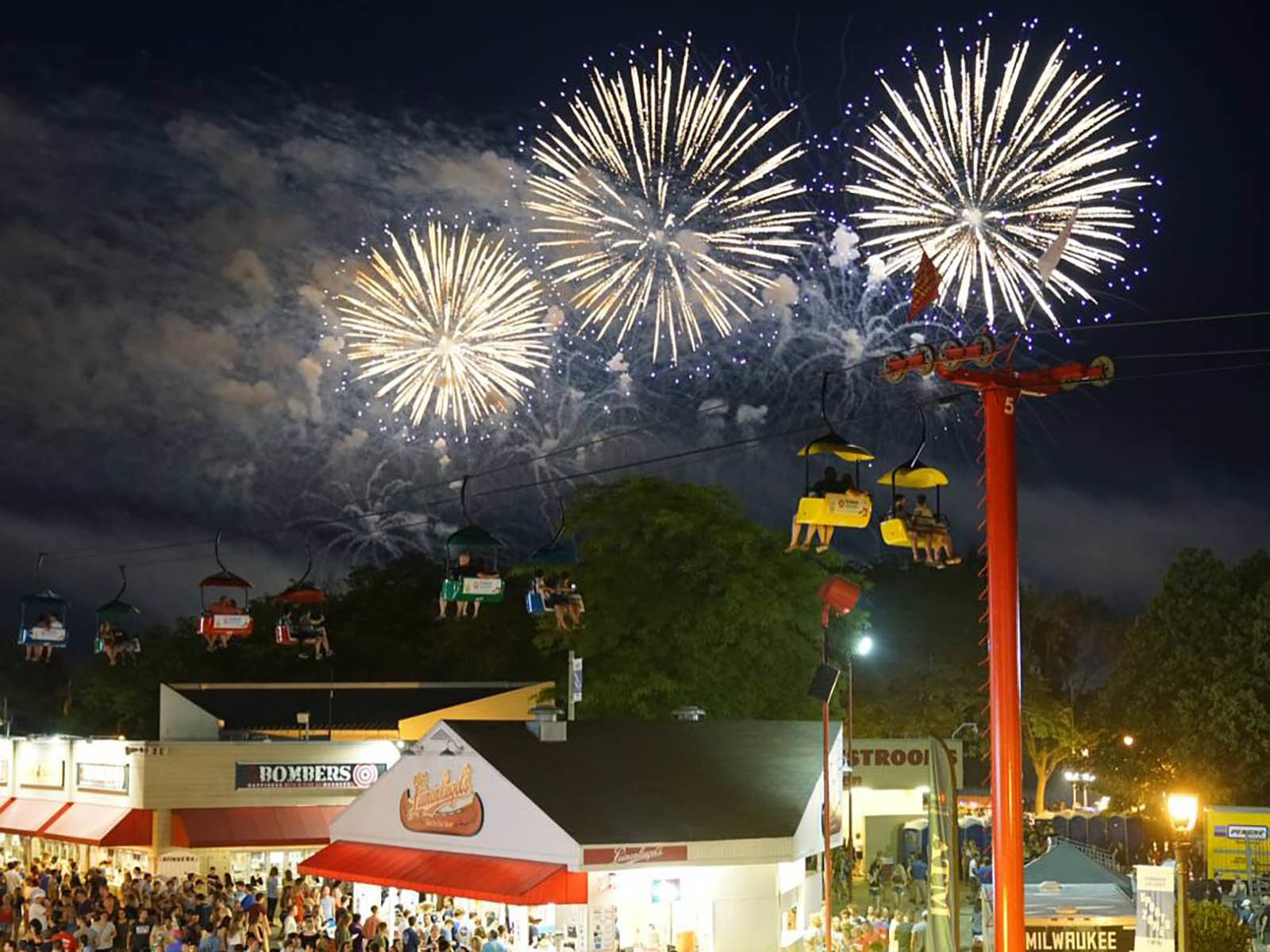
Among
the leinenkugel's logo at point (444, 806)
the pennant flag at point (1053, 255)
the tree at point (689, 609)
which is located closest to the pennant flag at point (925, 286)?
the pennant flag at point (1053, 255)

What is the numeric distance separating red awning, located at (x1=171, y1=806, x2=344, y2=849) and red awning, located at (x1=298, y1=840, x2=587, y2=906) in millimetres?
8338

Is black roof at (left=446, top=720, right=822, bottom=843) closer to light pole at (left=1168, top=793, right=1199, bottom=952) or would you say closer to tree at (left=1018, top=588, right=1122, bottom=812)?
light pole at (left=1168, top=793, right=1199, bottom=952)

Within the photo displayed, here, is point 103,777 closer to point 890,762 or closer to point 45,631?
point 45,631

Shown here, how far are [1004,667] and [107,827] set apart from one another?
2776 centimetres

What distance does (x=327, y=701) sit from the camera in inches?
2071

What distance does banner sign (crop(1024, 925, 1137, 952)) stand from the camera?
69.6ft

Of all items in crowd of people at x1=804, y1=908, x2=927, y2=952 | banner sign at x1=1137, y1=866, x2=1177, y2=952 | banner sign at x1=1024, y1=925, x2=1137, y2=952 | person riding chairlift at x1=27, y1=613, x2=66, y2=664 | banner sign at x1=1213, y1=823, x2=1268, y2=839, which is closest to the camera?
banner sign at x1=1137, y1=866, x2=1177, y2=952

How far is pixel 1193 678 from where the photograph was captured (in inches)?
2093

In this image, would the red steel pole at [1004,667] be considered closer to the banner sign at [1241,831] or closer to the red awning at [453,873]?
the red awning at [453,873]

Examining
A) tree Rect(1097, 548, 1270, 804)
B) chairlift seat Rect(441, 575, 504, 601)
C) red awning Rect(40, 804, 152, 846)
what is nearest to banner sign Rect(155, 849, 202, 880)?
red awning Rect(40, 804, 152, 846)

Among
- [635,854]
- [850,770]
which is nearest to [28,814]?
[850,770]

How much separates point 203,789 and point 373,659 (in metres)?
43.9

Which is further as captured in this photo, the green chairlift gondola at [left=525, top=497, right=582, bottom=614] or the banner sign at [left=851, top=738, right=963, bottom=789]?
the banner sign at [left=851, top=738, right=963, bottom=789]

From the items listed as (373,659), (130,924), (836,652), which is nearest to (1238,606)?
(836,652)
